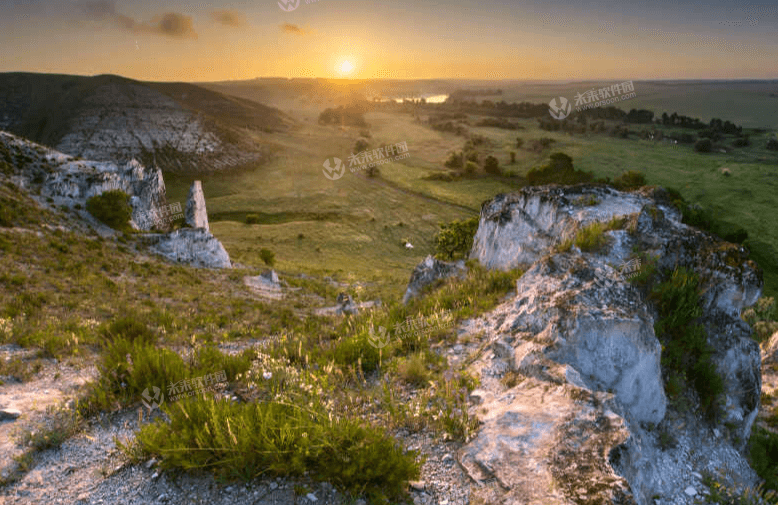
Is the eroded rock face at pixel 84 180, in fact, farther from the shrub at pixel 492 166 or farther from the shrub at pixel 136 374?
the shrub at pixel 492 166

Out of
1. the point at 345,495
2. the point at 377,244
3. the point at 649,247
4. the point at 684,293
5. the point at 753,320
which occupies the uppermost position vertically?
the point at 649,247

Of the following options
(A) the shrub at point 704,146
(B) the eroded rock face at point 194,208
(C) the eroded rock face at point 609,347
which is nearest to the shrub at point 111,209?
(B) the eroded rock face at point 194,208

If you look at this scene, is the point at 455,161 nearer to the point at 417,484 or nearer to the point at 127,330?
the point at 127,330

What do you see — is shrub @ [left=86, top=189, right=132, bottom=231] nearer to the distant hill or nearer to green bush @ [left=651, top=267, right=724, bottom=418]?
green bush @ [left=651, top=267, right=724, bottom=418]

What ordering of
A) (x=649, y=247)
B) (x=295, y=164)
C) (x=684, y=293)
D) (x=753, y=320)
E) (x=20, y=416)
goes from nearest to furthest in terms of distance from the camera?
1. (x=20, y=416)
2. (x=684, y=293)
3. (x=649, y=247)
4. (x=753, y=320)
5. (x=295, y=164)

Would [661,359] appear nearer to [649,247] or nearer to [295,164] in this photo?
[649,247]

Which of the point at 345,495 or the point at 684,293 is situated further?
the point at 684,293

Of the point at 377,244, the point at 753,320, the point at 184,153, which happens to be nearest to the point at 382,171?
the point at 377,244
